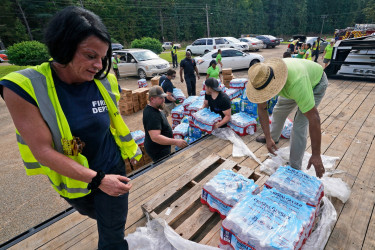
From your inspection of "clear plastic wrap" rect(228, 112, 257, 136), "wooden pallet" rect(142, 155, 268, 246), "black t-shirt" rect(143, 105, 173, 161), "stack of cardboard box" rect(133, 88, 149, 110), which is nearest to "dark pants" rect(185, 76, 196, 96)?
"stack of cardboard box" rect(133, 88, 149, 110)

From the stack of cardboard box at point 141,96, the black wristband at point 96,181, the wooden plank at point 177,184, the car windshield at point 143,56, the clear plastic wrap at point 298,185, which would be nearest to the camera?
the black wristband at point 96,181

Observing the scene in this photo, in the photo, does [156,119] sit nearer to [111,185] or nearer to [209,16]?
[111,185]

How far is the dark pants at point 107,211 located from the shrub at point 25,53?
60.0 ft

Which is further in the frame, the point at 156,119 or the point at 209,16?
the point at 209,16

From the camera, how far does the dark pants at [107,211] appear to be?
151 centimetres

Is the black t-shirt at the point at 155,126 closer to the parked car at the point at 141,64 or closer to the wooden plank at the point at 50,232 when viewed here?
the wooden plank at the point at 50,232

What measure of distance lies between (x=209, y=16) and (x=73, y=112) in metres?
52.0

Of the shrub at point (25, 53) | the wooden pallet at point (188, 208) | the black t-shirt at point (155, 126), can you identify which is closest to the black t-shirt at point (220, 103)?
the black t-shirt at point (155, 126)

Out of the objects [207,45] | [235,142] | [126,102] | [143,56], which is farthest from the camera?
[207,45]

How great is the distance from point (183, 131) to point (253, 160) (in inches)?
78.2

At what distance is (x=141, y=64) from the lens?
39.8 ft

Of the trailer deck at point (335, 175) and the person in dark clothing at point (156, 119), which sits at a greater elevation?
A: the person in dark clothing at point (156, 119)

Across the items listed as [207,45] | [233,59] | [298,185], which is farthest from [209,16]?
[298,185]

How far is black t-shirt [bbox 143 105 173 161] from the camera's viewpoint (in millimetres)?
3094
